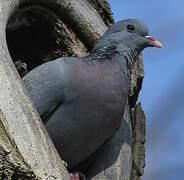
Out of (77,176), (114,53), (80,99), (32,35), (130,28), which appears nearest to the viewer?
(80,99)

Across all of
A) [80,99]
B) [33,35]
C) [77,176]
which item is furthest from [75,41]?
[77,176]

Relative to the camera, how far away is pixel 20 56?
511 cm

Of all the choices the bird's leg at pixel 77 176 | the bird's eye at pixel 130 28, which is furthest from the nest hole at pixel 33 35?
the bird's leg at pixel 77 176

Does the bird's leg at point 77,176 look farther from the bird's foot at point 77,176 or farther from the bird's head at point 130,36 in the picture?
the bird's head at point 130,36

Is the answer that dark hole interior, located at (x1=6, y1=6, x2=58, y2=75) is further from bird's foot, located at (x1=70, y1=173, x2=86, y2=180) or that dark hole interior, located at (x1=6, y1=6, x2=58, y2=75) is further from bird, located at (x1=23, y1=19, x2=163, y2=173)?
bird's foot, located at (x1=70, y1=173, x2=86, y2=180)

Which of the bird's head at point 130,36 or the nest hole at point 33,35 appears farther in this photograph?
the nest hole at point 33,35

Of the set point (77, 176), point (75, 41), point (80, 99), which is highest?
point (75, 41)

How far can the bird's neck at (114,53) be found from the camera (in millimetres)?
4398

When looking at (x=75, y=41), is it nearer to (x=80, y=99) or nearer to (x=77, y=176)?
(x=80, y=99)

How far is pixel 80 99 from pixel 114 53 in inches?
23.7

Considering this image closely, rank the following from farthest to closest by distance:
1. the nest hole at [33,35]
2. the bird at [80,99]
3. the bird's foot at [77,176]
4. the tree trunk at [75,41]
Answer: the nest hole at [33,35], the tree trunk at [75,41], the bird's foot at [77,176], the bird at [80,99]

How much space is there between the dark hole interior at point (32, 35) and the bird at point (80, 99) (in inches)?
23.7

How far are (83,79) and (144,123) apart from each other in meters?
0.92

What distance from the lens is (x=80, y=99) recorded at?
160 inches
